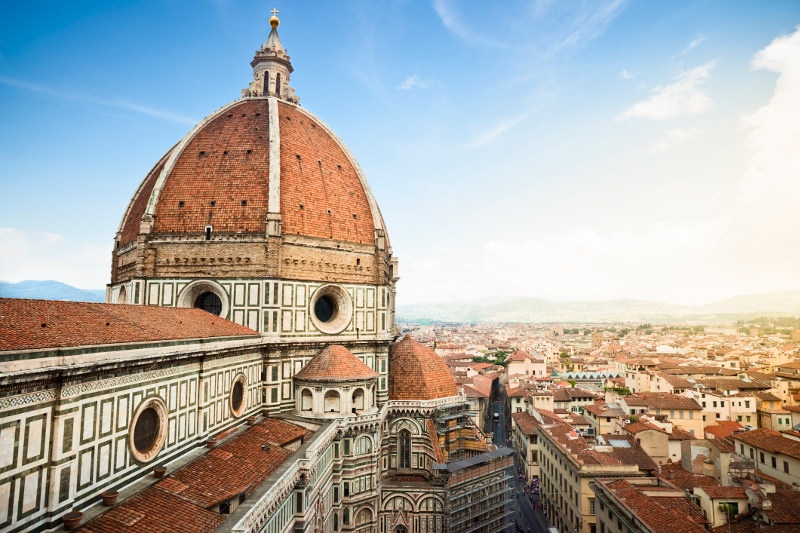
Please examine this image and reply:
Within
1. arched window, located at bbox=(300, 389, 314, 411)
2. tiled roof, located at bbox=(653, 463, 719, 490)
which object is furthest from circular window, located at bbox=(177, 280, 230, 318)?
tiled roof, located at bbox=(653, 463, 719, 490)

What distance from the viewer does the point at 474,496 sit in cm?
2802

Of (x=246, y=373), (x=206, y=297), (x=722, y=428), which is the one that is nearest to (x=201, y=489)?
(x=246, y=373)

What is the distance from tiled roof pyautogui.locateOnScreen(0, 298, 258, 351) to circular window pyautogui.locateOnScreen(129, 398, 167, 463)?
2064mm

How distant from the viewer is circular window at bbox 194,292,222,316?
26031mm

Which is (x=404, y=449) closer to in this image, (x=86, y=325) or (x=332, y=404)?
(x=332, y=404)

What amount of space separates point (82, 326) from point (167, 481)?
5.15 m

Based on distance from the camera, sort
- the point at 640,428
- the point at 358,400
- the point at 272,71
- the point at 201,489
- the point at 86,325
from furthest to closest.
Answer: the point at 640,428
the point at 272,71
the point at 358,400
the point at 201,489
the point at 86,325

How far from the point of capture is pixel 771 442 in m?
35.6

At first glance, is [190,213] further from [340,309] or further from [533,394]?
[533,394]

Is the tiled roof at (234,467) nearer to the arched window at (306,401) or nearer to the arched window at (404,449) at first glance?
the arched window at (306,401)

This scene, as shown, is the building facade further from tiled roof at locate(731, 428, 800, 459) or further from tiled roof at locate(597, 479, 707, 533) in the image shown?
tiled roof at locate(731, 428, 800, 459)

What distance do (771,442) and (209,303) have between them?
37.8 m

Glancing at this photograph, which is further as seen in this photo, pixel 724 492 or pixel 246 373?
pixel 724 492

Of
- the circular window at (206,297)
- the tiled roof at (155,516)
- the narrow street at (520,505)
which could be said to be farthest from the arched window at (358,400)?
the narrow street at (520,505)
